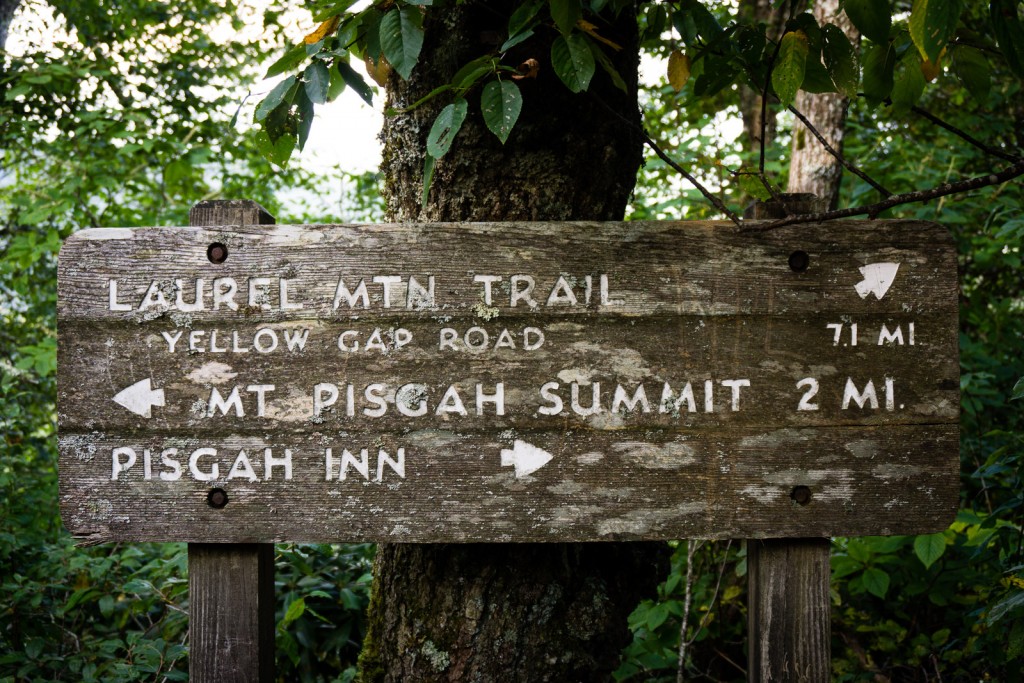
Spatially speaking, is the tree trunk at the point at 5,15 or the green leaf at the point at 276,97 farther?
the tree trunk at the point at 5,15

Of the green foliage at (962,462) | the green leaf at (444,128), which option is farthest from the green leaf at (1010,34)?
the green leaf at (444,128)

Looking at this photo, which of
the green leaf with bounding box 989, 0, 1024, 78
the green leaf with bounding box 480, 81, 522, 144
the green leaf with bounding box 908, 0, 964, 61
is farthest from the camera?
the green leaf with bounding box 480, 81, 522, 144

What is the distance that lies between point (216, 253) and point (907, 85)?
5.11ft

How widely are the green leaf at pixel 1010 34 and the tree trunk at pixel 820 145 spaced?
2.83 metres

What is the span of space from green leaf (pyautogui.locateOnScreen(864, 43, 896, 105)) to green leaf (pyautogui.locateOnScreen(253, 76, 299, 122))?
122 centimetres

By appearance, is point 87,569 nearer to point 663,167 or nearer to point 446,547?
point 446,547

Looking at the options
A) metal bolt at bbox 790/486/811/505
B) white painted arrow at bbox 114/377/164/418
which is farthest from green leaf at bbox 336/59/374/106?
metal bolt at bbox 790/486/811/505

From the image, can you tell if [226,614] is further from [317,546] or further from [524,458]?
[317,546]

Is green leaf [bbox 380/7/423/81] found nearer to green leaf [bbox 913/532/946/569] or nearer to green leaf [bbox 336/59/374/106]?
green leaf [bbox 336/59/374/106]

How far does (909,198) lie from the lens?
121 cm

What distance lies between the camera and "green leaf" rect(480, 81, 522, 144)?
1.29 m

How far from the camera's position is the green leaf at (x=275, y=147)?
1537 mm

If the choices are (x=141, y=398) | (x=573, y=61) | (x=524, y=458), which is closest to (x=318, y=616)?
(x=141, y=398)

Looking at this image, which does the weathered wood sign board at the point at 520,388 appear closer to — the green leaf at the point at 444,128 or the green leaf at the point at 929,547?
the green leaf at the point at 444,128
